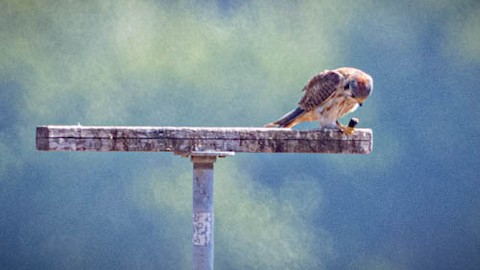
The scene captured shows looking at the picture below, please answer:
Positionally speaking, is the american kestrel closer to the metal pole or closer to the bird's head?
the bird's head

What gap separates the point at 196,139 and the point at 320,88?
1423 mm

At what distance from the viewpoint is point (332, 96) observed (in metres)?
7.26

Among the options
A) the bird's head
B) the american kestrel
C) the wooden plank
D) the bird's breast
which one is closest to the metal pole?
the wooden plank

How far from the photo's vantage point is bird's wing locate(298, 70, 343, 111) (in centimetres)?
723

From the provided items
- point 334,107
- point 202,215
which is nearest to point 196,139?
point 202,215

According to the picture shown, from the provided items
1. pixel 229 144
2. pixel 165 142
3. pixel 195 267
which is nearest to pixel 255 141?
pixel 229 144

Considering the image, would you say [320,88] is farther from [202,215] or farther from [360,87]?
[202,215]

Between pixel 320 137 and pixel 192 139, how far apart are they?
3.15 ft

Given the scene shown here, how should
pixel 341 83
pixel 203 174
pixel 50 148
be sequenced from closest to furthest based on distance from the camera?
pixel 50 148
pixel 203 174
pixel 341 83

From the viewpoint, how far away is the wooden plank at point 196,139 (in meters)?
6.25

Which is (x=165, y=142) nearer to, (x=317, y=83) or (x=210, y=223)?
(x=210, y=223)

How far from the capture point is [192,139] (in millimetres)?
6375

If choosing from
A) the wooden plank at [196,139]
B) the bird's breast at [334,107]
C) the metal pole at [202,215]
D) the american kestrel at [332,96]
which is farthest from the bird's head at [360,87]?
the metal pole at [202,215]

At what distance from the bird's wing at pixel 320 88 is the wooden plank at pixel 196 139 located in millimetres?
741
